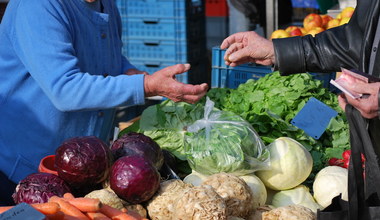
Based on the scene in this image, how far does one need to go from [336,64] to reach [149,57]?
3.97 meters

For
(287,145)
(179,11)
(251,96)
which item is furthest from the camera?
(179,11)

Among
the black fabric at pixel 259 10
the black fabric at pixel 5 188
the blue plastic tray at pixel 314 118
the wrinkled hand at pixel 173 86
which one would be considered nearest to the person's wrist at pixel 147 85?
the wrinkled hand at pixel 173 86

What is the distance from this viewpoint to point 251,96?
374cm

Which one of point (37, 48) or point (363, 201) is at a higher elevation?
point (37, 48)

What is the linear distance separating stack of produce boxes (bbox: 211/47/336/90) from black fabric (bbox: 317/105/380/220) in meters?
2.42

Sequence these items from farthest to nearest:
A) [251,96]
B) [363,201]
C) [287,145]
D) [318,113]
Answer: [251,96] < [318,113] < [287,145] < [363,201]

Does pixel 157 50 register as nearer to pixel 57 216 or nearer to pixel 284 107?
pixel 284 107

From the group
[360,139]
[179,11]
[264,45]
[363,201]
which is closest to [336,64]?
[264,45]

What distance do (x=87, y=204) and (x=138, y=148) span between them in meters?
0.54

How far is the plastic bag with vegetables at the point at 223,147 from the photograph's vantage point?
2523 mm

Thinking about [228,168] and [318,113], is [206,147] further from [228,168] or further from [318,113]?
[318,113]

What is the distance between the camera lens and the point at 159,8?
20.1 feet

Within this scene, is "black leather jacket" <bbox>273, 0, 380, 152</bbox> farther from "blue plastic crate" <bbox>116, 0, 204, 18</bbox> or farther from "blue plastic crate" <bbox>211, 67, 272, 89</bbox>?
"blue plastic crate" <bbox>116, 0, 204, 18</bbox>

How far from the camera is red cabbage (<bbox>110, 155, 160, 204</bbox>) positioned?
207cm
